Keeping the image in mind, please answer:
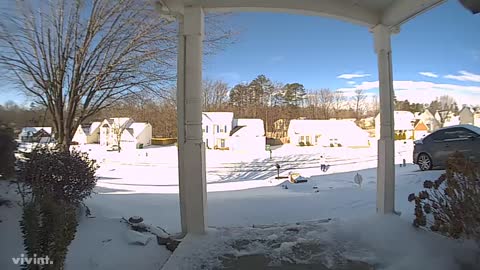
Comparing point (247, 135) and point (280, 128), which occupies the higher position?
point (280, 128)

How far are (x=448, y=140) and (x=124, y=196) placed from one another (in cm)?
663

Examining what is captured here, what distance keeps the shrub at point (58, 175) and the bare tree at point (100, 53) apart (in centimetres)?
32

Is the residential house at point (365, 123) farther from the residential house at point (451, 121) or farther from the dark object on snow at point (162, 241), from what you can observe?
the dark object on snow at point (162, 241)

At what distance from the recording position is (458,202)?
2414 millimetres

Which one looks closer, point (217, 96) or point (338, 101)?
point (217, 96)

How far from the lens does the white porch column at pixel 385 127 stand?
3.47 meters

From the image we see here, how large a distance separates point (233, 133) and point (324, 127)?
5426 mm

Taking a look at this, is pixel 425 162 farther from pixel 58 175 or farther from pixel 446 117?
pixel 58 175

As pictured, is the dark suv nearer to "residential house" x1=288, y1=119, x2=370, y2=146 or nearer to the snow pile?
the snow pile

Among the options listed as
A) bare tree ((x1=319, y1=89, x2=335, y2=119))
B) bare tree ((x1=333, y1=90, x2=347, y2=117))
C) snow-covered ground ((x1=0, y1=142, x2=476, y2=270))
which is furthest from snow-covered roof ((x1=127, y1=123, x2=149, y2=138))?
bare tree ((x1=333, y1=90, x2=347, y2=117))

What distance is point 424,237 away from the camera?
9.04ft

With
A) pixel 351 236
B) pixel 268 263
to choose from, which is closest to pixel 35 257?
pixel 268 263

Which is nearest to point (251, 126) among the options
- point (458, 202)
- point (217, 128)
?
point (217, 128)

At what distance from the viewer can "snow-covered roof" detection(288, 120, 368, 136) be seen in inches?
636
